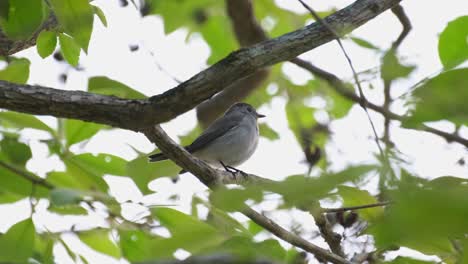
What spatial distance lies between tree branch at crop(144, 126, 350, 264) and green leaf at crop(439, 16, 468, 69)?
109 cm

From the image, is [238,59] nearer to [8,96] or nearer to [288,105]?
[8,96]

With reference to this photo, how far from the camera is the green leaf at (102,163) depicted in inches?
90.4

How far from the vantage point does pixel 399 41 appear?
4.46 metres

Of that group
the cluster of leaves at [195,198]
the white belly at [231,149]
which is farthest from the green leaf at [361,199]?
the white belly at [231,149]

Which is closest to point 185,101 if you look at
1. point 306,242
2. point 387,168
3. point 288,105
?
point 306,242

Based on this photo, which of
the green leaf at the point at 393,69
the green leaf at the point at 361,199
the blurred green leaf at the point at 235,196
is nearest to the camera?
the blurred green leaf at the point at 235,196

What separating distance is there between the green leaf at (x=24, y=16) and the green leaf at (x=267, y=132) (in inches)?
159

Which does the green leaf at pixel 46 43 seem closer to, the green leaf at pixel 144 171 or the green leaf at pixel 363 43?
the green leaf at pixel 144 171

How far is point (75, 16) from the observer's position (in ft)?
5.39

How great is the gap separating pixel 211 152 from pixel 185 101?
3937 millimetres

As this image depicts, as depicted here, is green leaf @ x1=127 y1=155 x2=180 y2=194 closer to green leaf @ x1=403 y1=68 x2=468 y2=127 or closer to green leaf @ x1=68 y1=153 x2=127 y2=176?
green leaf @ x1=68 y1=153 x2=127 y2=176

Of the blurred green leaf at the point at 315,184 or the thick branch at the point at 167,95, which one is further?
the thick branch at the point at 167,95

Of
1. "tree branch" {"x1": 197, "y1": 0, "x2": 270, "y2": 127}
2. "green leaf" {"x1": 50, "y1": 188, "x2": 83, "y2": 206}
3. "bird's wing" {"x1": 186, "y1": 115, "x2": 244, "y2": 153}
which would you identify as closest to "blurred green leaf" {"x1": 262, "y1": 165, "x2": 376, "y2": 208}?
"green leaf" {"x1": 50, "y1": 188, "x2": 83, "y2": 206}

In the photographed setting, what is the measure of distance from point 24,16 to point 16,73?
840mm
